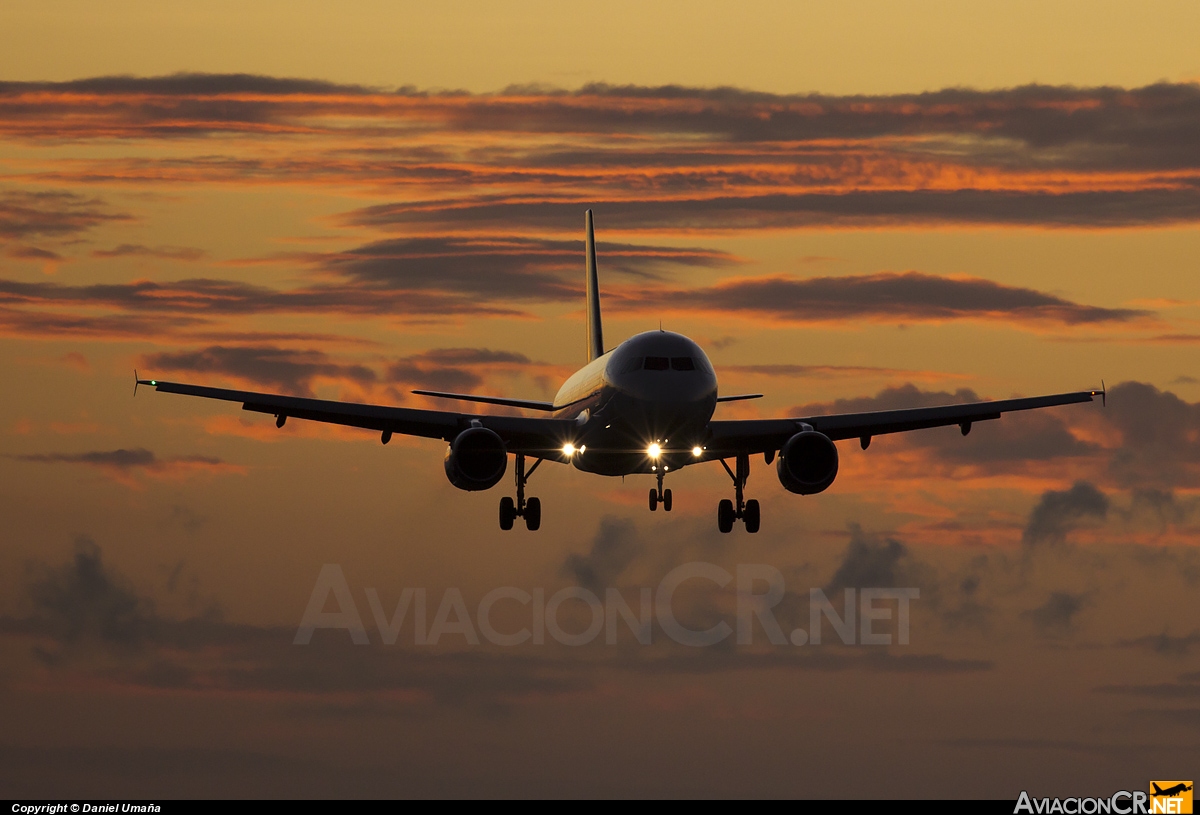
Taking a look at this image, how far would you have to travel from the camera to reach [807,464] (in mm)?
63812

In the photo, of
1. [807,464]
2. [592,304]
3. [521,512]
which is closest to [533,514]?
[521,512]

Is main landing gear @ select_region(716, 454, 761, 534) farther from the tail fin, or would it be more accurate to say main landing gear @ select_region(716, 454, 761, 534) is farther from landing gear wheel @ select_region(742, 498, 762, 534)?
the tail fin

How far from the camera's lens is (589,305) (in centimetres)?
10238

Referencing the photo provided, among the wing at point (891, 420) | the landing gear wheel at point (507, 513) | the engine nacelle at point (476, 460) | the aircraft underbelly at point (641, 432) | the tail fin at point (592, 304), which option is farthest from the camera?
the tail fin at point (592, 304)

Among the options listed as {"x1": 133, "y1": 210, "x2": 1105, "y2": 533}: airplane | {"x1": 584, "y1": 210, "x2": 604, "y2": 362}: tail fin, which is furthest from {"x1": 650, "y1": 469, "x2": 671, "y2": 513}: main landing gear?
{"x1": 584, "y1": 210, "x2": 604, "y2": 362}: tail fin

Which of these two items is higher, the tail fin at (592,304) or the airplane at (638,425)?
the tail fin at (592,304)

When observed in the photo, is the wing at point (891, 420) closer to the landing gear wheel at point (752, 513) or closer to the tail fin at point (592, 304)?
the landing gear wheel at point (752, 513)

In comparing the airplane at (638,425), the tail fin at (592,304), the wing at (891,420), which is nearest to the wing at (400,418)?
the airplane at (638,425)

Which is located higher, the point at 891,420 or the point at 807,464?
the point at 891,420

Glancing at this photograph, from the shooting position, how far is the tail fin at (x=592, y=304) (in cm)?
9831

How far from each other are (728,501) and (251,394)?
18.4 m

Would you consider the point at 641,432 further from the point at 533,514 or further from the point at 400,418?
the point at 533,514

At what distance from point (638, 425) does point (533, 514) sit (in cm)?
1490

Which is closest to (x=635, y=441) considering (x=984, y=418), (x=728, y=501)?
(x=728, y=501)
